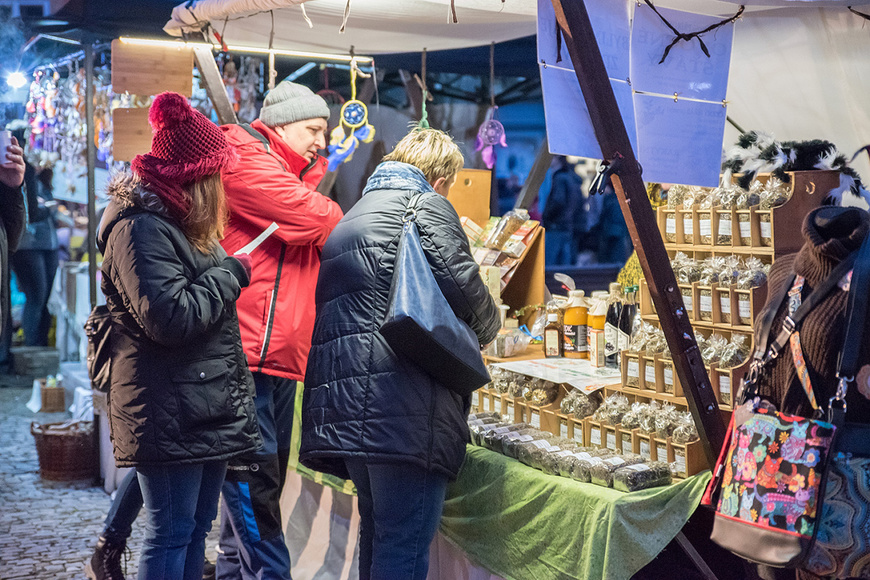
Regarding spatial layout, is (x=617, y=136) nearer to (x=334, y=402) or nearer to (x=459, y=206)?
(x=334, y=402)

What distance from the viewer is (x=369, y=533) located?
8.18 feet

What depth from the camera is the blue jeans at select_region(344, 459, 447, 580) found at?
7.39 ft

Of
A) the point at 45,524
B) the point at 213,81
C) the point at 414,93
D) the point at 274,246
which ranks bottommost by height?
the point at 45,524

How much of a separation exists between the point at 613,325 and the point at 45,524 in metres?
3.08

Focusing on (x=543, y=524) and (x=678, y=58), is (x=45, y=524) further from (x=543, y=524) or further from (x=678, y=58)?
(x=678, y=58)

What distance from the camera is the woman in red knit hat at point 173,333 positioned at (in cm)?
218

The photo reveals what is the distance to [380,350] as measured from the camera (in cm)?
224

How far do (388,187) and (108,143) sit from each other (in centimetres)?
495

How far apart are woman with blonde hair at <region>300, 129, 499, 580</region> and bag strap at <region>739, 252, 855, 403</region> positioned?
74cm

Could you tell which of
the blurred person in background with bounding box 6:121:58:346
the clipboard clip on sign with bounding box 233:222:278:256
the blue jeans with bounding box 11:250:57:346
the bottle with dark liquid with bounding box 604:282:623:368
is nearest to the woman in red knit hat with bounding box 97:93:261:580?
the clipboard clip on sign with bounding box 233:222:278:256

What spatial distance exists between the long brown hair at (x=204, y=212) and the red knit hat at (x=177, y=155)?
0.06ft

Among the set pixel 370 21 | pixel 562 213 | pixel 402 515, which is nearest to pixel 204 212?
pixel 402 515

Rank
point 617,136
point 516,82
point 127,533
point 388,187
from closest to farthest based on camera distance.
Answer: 1. point 617,136
2. point 388,187
3. point 127,533
4. point 516,82

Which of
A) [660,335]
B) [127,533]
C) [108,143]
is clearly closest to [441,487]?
[660,335]
